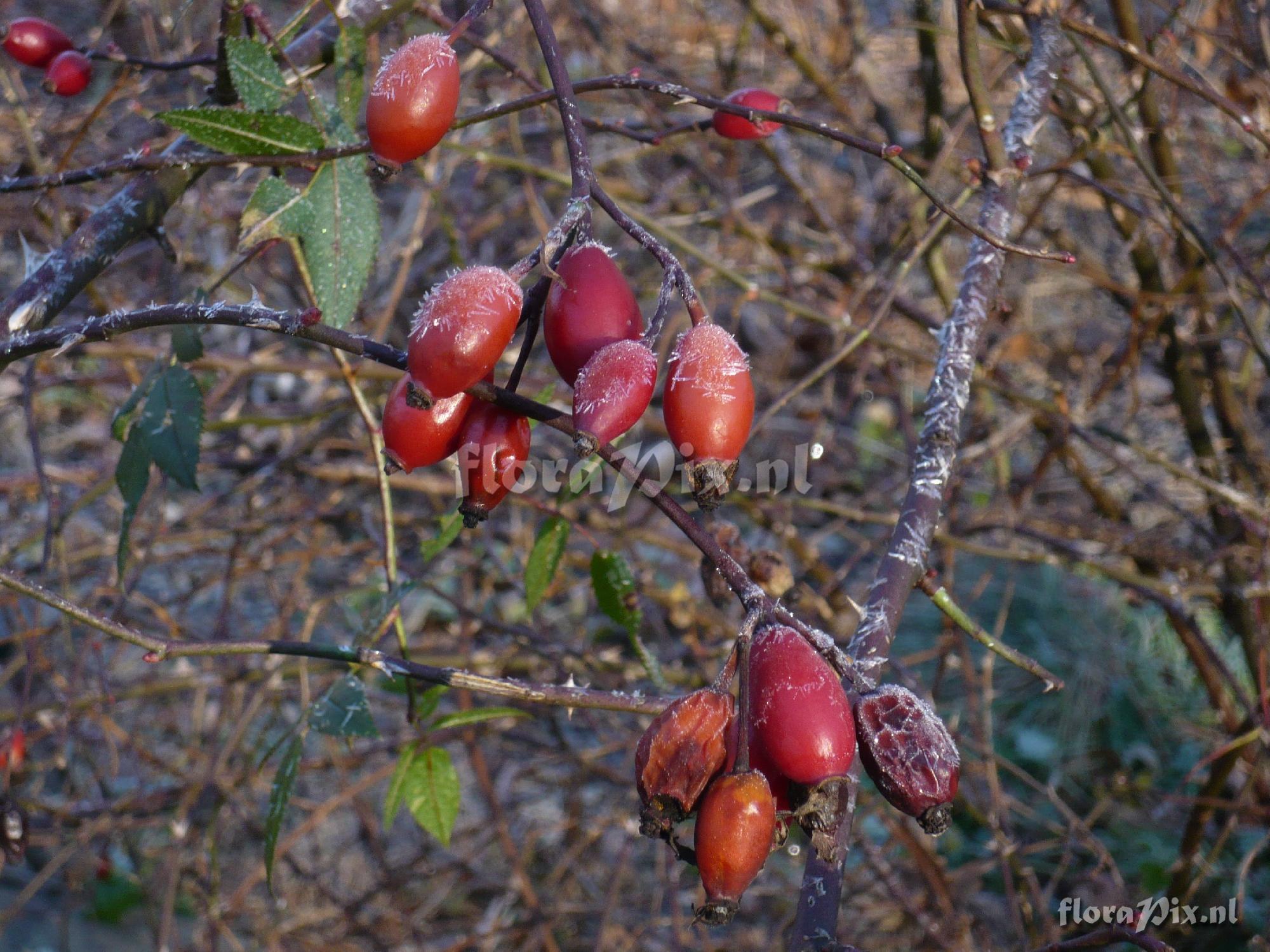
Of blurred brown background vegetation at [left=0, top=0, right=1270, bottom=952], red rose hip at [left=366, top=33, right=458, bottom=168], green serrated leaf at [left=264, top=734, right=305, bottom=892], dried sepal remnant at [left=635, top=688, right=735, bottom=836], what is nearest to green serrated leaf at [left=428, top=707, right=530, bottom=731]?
green serrated leaf at [left=264, top=734, right=305, bottom=892]

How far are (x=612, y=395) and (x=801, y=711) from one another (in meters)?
0.21

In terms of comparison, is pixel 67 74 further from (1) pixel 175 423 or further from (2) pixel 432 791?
(2) pixel 432 791

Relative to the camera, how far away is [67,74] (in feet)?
4.27

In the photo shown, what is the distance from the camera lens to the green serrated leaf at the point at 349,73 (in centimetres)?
104

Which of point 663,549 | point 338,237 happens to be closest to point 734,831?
point 338,237

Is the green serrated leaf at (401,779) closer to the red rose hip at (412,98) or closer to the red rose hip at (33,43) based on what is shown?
the red rose hip at (412,98)

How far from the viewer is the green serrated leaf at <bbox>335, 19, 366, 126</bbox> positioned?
104cm

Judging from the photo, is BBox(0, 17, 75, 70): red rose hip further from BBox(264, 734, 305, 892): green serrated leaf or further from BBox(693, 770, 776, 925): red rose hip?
BBox(693, 770, 776, 925): red rose hip

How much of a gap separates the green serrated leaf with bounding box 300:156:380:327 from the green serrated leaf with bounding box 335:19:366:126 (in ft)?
0.33

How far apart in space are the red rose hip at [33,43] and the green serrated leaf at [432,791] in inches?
39.8

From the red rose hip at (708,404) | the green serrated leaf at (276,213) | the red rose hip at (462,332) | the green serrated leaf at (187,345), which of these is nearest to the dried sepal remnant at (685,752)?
the red rose hip at (708,404)

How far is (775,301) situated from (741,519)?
1.42 meters

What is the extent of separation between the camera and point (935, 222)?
155 centimetres

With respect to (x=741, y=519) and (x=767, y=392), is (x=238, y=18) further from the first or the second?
(x=741, y=519)
